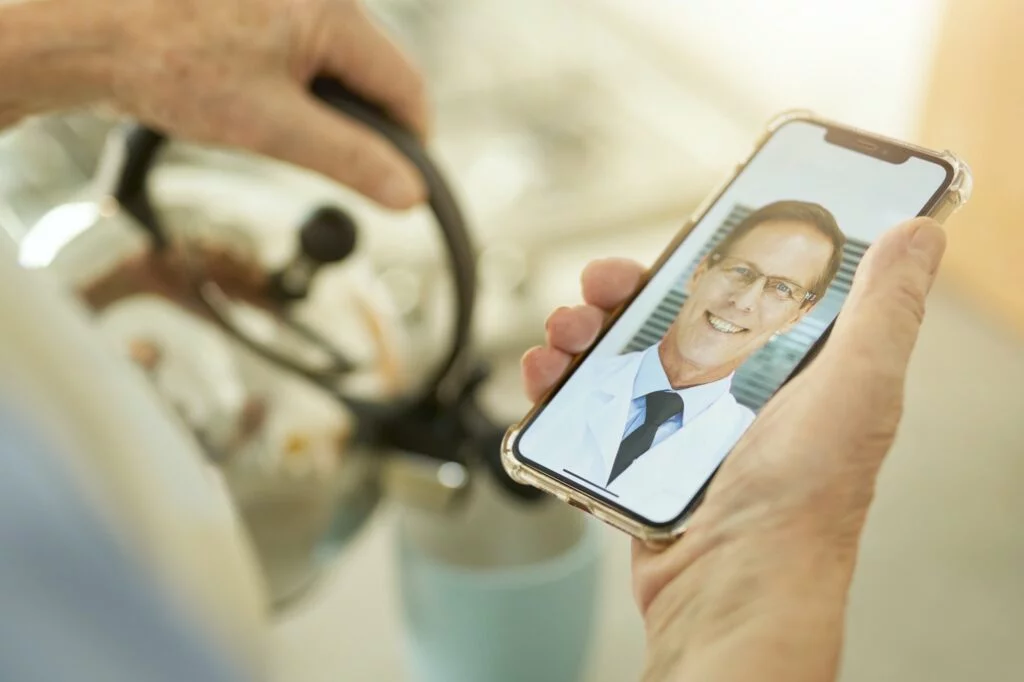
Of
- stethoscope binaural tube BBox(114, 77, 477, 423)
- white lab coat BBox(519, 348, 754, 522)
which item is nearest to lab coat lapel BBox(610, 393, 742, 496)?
white lab coat BBox(519, 348, 754, 522)

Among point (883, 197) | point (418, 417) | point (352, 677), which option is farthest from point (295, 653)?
point (883, 197)

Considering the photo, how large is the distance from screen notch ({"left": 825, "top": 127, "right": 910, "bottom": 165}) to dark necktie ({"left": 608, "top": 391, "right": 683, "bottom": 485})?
0.08 metres

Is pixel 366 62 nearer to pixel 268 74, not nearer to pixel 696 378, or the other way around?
pixel 268 74

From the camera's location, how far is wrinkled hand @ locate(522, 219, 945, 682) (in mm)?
222

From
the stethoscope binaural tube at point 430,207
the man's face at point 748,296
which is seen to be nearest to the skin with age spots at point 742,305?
the man's face at point 748,296

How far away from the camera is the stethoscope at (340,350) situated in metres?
0.38

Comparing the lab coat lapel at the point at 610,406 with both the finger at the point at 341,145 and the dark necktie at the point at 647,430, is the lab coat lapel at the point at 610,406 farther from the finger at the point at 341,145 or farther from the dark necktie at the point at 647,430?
the finger at the point at 341,145

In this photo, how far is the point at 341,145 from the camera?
0.37 m

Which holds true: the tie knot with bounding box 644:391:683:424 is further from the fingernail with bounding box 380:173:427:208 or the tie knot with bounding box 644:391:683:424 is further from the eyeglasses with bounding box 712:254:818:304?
the fingernail with bounding box 380:173:427:208

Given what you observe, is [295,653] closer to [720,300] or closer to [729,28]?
[720,300]

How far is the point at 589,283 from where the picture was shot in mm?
285

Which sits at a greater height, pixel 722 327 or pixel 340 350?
pixel 722 327

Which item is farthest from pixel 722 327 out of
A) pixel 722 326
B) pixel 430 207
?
pixel 430 207

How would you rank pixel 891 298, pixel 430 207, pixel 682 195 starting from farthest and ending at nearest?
1. pixel 682 195
2. pixel 430 207
3. pixel 891 298
